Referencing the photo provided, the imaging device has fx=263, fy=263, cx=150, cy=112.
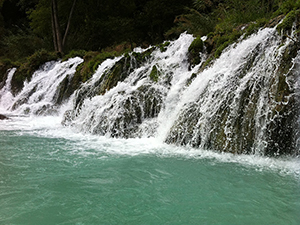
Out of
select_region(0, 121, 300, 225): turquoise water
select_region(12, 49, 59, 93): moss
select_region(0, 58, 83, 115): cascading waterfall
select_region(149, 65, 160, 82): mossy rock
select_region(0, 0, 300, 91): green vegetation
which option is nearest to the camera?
select_region(0, 121, 300, 225): turquoise water

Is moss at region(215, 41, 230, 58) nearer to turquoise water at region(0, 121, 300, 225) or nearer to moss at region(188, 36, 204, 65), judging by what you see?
moss at region(188, 36, 204, 65)

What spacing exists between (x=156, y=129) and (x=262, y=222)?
4.13 meters

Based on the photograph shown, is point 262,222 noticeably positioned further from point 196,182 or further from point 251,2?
point 251,2

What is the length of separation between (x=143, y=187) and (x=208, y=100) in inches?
117

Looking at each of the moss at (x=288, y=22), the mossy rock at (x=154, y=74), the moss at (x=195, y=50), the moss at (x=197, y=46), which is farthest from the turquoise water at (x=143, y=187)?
the moss at (x=197, y=46)

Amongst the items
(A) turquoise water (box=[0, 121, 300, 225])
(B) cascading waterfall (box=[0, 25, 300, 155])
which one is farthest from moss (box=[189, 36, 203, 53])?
(A) turquoise water (box=[0, 121, 300, 225])

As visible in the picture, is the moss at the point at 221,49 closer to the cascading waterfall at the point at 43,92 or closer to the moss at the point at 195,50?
the moss at the point at 195,50

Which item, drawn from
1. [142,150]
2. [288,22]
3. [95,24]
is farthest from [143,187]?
[95,24]

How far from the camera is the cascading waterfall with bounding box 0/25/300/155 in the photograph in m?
4.88

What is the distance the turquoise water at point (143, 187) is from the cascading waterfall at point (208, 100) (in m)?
0.45

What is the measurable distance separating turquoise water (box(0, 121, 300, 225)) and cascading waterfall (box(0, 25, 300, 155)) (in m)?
0.45

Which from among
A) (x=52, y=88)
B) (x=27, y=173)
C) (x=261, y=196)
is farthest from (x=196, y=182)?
(x=52, y=88)

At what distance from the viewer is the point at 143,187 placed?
3.60 metres

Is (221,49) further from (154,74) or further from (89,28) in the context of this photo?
(89,28)
